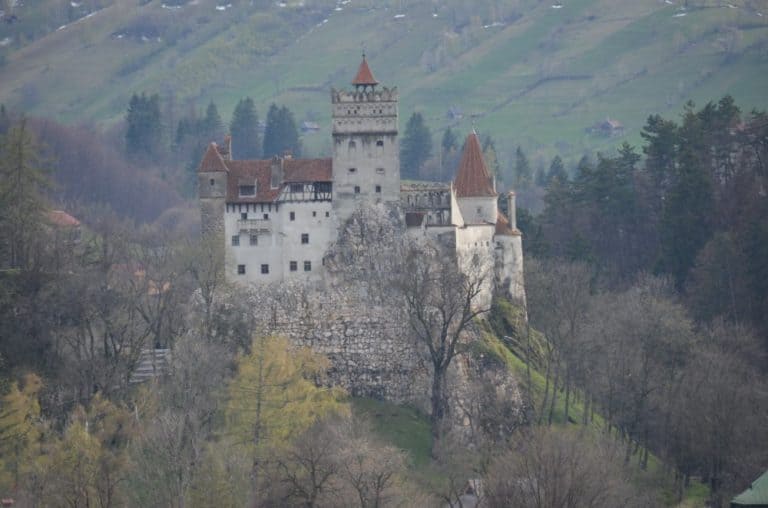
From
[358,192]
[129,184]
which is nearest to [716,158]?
[358,192]

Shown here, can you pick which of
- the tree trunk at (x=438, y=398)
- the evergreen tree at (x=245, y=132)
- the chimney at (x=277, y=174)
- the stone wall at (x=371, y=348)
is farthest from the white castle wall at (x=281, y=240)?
the evergreen tree at (x=245, y=132)

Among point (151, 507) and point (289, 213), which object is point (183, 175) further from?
point (151, 507)

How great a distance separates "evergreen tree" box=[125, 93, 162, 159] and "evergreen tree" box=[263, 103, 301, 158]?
47.4ft

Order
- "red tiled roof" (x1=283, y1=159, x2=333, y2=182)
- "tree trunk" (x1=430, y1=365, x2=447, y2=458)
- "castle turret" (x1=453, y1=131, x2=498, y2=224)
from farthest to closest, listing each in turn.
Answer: "castle turret" (x1=453, y1=131, x2=498, y2=224) < "red tiled roof" (x1=283, y1=159, x2=333, y2=182) < "tree trunk" (x1=430, y1=365, x2=447, y2=458)

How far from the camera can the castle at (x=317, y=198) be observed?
94.9 meters

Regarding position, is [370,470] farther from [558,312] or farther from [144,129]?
[144,129]

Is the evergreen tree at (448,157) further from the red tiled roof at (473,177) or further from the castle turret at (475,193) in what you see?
the castle turret at (475,193)

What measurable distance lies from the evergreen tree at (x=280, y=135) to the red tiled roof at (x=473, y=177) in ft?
232

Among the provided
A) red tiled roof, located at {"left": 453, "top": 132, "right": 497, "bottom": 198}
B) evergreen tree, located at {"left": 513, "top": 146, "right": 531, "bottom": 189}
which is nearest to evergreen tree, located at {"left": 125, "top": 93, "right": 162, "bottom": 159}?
evergreen tree, located at {"left": 513, "top": 146, "right": 531, "bottom": 189}

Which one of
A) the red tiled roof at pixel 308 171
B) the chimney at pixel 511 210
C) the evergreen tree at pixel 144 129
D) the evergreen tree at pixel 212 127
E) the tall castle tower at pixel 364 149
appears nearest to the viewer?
the tall castle tower at pixel 364 149

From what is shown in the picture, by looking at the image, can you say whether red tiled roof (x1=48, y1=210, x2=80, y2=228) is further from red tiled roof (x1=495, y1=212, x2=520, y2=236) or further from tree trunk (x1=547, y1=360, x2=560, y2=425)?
tree trunk (x1=547, y1=360, x2=560, y2=425)

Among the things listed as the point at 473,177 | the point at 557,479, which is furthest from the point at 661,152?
the point at 557,479

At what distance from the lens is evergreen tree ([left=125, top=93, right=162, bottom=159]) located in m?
181

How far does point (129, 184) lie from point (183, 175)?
5.56 meters
